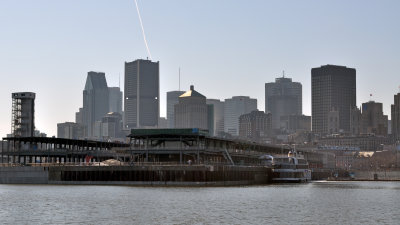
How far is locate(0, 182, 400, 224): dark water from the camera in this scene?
85.1 metres

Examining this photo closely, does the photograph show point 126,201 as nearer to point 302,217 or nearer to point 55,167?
point 302,217

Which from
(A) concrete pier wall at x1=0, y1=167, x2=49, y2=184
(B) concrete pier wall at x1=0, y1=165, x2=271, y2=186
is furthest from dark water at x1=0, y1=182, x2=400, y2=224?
(A) concrete pier wall at x1=0, y1=167, x2=49, y2=184

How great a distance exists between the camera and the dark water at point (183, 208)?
85.1m

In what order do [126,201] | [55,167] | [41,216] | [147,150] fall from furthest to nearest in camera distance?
[147,150]
[55,167]
[126,201]
[41,216]

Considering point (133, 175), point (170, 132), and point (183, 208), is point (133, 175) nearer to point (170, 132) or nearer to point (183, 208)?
point (170, 132)

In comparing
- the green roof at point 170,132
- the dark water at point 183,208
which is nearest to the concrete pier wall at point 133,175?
the green roof at point 170,132

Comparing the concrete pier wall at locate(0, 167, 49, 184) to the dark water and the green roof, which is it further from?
the dark water

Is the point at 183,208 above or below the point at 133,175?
below

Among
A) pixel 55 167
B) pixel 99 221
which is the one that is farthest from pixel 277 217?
pixel 55 167

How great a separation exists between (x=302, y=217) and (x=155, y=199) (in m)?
30.9

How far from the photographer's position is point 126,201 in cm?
10894

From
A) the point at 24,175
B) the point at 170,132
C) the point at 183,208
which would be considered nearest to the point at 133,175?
the point at 170,132

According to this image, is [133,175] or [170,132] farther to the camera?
[170,132]

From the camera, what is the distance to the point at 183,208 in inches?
3848
